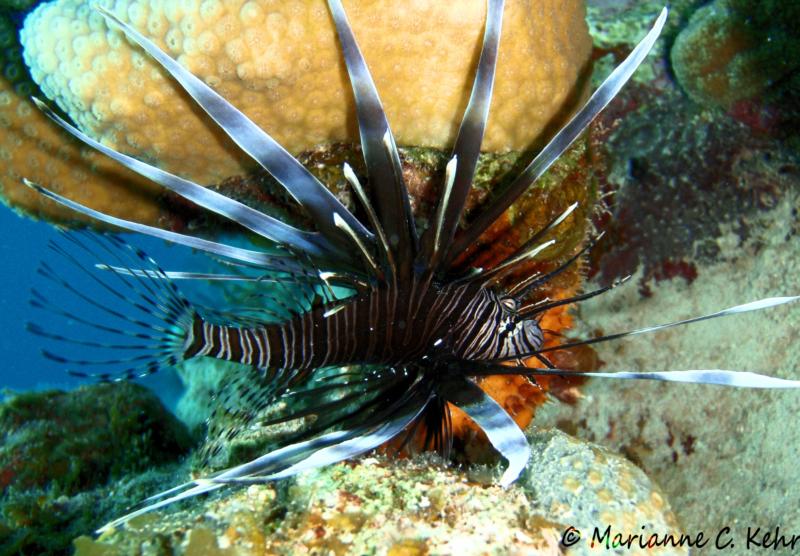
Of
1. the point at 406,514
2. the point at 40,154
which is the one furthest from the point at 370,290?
the point at 40,154

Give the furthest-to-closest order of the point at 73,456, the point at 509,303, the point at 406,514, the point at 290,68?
the point at 73,456
the point at 290,68
the point at 509,303
the point at 406,514

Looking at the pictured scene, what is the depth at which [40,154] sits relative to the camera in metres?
4.25

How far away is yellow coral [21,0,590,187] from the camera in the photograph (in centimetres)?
295

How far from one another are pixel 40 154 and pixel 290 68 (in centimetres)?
252

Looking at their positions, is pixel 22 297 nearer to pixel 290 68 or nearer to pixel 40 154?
pixel 40 154

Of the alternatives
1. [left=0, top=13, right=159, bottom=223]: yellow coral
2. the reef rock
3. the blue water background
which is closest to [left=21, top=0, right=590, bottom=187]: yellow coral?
[left=0, top=13, right=159, bottom=223]: yellow coral

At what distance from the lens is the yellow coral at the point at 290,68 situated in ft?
9.66

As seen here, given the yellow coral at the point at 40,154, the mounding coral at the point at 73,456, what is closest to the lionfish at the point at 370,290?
the mounding coral at the point at 73,456

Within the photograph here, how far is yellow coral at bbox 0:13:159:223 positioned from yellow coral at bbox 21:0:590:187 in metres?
0.89

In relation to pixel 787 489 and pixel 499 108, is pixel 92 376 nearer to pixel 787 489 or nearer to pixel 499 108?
pixel 499 108

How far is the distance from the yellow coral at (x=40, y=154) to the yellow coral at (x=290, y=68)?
0.89m

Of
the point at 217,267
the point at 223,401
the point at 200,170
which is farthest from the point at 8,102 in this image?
the point at 217,267

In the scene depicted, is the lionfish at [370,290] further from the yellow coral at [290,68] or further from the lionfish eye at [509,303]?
the yellow coral at [290,68]

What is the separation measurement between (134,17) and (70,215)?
2520 mm
